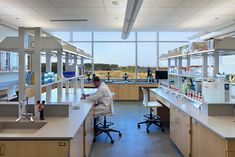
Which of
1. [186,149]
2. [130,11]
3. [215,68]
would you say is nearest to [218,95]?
[215,68]

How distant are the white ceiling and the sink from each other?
3.38m

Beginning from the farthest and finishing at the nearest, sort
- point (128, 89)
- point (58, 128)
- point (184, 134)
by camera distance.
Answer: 1. point (128, 89)
2. point (184, 134)
3. point (58, 128)

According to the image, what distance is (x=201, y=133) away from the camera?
285 centimetres

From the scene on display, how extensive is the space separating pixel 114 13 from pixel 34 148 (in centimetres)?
490

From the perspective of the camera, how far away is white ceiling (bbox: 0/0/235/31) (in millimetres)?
5469

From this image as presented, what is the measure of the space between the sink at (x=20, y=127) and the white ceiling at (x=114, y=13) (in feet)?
11.1

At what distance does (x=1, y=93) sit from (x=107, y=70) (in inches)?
206

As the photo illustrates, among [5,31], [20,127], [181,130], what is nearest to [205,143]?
[181,130]

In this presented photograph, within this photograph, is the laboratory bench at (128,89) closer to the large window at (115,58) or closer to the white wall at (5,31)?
the large window at (115,58)

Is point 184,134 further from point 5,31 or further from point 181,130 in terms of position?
point 5,31

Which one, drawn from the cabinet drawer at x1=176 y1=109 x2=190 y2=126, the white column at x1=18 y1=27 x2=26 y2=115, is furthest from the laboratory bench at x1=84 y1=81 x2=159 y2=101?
the white column at x1=18 y1=27 x2=26 y2=115

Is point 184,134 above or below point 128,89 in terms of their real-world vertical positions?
below

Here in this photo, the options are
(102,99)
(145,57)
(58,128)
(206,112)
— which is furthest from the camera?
(145,57)

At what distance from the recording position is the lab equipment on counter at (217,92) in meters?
3.34
